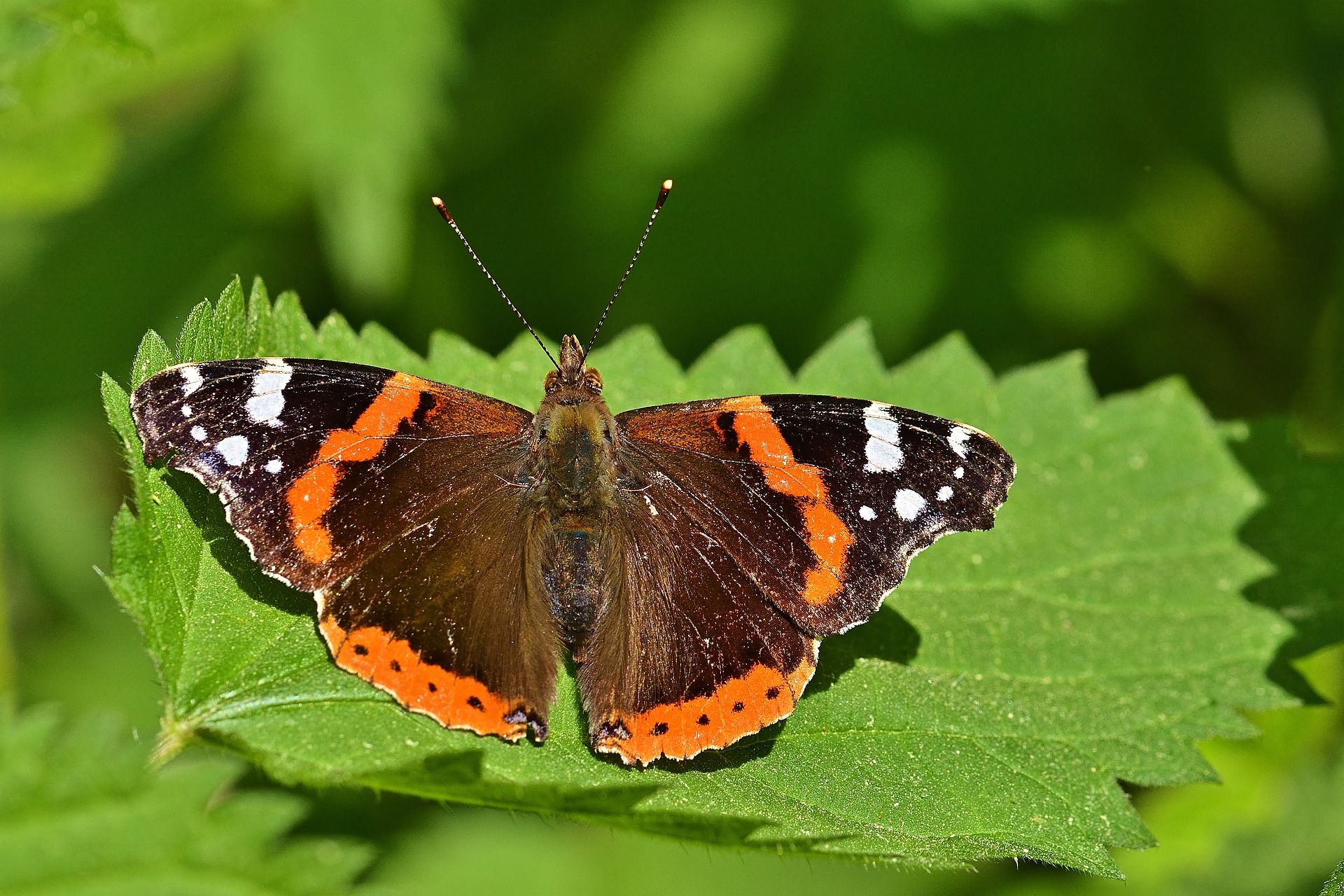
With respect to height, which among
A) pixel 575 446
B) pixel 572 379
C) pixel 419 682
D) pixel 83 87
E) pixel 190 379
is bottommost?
pixel 419 682

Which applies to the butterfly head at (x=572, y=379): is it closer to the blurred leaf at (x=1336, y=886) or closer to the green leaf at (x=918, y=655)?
the green leaf at (x=918, y=655)

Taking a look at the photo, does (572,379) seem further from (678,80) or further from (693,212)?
(678,80)

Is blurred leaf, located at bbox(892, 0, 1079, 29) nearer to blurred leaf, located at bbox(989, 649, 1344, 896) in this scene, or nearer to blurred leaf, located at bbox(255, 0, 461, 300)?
blurred leaf, located at bbox(255, 0, 461, 300)

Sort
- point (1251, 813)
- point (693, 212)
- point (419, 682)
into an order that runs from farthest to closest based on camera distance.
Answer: point (693, 212)
point (1251, 813)
point (419, 682)

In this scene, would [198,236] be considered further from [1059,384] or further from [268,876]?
[268,876]

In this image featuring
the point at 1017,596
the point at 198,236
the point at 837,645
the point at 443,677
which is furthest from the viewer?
the point at 198,236

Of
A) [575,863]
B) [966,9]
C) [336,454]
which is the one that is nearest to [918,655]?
[336,454]

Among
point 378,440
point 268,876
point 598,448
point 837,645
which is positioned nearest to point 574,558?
point 598,448
